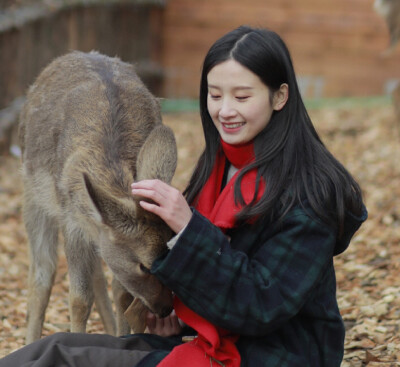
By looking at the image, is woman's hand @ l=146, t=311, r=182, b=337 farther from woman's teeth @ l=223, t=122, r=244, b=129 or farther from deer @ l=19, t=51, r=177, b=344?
woman's teeth @ l=223, t=122, r=244, b=129

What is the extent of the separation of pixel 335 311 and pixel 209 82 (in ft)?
4.01

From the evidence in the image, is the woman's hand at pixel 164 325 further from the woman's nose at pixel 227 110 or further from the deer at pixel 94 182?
the woman's nose at pixel 227 110

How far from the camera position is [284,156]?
10.8ft

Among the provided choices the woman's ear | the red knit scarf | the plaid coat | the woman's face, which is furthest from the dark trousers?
the woman's ear

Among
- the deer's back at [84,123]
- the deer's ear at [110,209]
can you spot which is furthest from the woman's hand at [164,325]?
the deer's back at [84,123]

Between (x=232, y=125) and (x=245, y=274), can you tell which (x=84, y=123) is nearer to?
(x=232, y=125)

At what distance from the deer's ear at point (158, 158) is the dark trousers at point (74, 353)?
84 cm

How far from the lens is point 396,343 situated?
450 centimetres

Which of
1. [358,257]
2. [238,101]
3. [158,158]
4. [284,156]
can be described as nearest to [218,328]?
[284,156]

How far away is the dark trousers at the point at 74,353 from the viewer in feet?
10.5

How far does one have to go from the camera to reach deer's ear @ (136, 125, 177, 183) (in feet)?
11.9

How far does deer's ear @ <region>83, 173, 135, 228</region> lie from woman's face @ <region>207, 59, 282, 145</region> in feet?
2.14

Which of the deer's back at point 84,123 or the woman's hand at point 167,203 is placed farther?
the deer's back at point 84,123

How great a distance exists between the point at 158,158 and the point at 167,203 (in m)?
0.52
